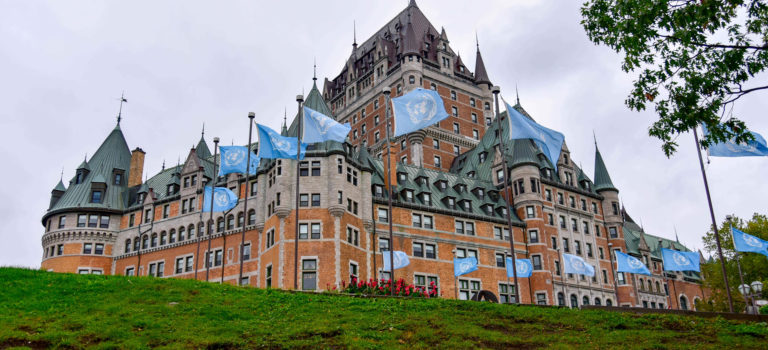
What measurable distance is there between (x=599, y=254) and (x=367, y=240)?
29.4 m

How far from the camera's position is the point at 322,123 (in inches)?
1400

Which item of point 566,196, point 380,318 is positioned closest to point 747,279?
point 566,196

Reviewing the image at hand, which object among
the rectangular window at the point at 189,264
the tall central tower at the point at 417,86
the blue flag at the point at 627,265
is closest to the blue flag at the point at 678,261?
the blue flag at the point at 627,265

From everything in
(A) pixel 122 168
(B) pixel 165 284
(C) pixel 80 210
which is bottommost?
(B) pixel 165 284

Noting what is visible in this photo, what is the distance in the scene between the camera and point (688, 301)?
90.1m

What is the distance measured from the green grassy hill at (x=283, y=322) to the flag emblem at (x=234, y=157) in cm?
1324

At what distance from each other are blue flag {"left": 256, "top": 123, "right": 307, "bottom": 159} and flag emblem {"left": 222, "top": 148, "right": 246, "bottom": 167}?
188 inches

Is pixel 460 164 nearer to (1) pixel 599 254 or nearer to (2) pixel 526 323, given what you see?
(1) pixel 599 254

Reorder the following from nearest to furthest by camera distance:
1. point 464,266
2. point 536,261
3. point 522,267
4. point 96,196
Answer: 1. point 464,266
2. point 522,267
3. point 536,261
4. point 96,196

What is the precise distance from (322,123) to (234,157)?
29.6 feet

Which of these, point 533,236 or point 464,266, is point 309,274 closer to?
point 464,266

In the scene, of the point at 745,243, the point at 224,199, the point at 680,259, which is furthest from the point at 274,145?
the point at 745,243

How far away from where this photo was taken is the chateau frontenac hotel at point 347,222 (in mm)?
51438

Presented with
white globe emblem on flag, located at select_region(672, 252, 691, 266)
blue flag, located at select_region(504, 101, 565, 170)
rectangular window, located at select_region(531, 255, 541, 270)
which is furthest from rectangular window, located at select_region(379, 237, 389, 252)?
blue flag, located at select_region(504, 101, 565, 170)
